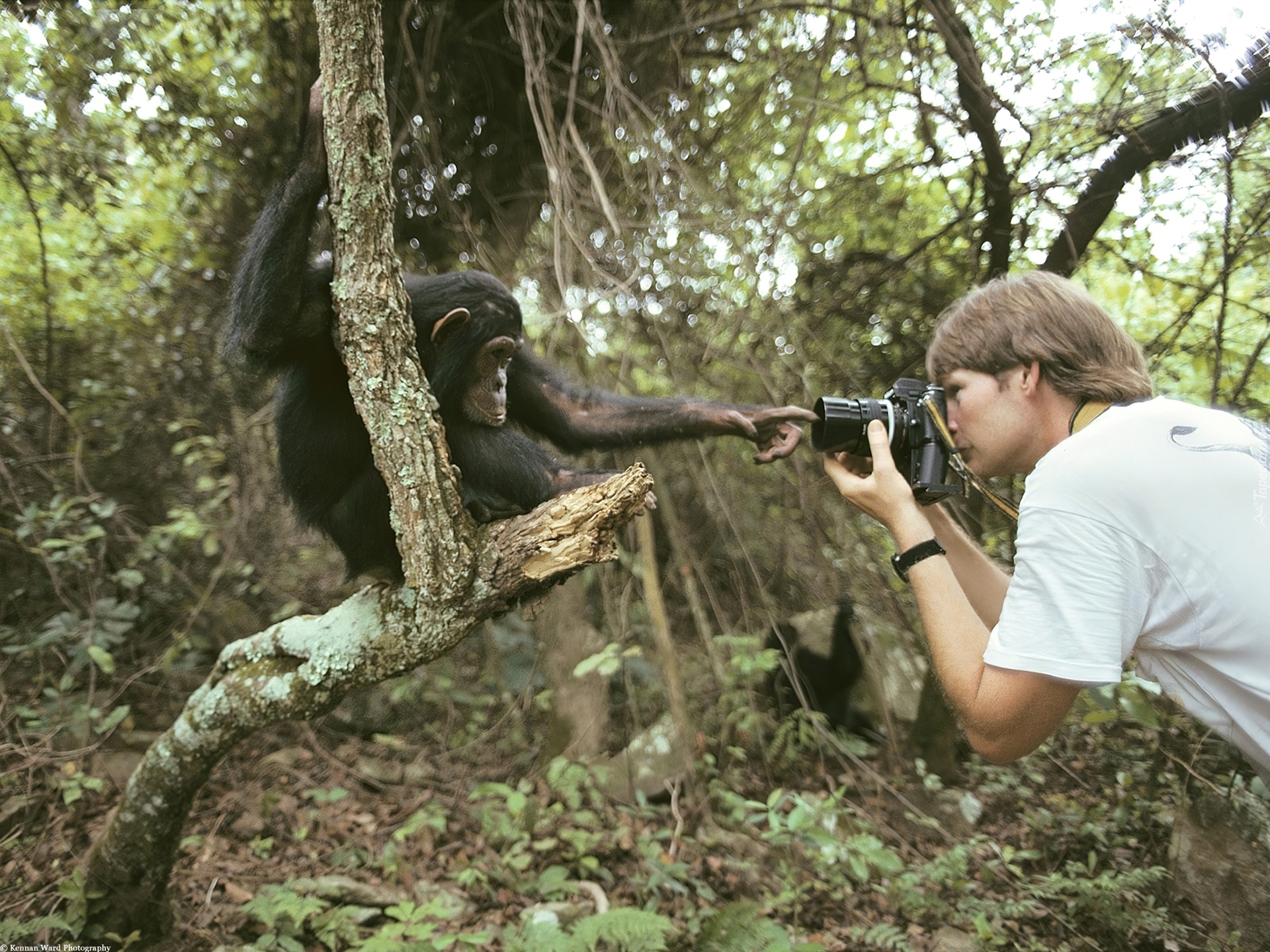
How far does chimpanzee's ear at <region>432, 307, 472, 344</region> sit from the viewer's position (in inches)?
117

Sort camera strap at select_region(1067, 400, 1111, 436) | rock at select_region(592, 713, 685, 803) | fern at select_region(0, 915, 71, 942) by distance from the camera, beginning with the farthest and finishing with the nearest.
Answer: rock at select_region(592, 713, 685, 803) < fern at select_region(0, 915, 71, 942) < camera strap at select_region(1067, 400, 1111, 436)

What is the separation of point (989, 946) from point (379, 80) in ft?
13.2

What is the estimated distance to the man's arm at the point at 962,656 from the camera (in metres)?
1.66

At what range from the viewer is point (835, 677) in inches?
234

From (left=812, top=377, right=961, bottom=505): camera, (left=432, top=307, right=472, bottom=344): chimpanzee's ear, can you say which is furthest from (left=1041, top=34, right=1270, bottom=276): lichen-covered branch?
(left=432, top=307, right=472, bottom=344): chimpanzee's ear

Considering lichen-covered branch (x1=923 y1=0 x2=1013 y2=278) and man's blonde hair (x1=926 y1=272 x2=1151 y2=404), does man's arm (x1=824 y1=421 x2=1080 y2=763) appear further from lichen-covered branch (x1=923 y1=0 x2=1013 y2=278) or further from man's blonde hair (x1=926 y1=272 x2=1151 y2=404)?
lichen-covered branch (x1=923 y1=0 x2=1013 y2=278)

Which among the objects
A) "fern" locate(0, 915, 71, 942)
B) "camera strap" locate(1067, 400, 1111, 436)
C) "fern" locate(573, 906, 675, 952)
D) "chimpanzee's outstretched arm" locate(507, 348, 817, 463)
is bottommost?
"fern" locate(573, 906, 675, 952)

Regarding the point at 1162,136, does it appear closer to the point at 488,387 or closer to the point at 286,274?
the point at 488,387

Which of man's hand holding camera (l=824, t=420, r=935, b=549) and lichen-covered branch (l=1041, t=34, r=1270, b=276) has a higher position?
lichen-covered branch (l=1041, t=34, r=1270, b=276)

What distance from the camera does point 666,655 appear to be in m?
3.93

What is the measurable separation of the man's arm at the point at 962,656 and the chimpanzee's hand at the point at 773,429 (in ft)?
2.30

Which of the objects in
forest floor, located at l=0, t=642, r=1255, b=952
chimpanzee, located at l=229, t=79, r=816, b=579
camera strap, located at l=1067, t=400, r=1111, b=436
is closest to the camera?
camera strap, located at l=1067, t=400, r=1111, b=436

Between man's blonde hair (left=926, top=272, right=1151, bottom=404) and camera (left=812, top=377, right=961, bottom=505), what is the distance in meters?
0.19

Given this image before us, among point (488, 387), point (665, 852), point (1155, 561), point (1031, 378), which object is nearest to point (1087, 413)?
point (1031, 378)
